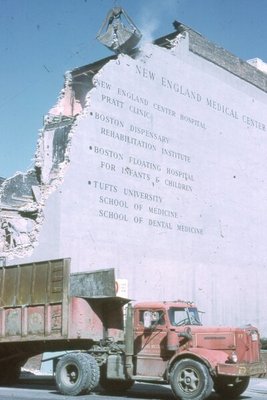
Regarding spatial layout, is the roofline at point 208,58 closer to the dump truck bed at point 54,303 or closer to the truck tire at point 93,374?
the dump truck bed at point 54,303

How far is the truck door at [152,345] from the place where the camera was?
40.3ft

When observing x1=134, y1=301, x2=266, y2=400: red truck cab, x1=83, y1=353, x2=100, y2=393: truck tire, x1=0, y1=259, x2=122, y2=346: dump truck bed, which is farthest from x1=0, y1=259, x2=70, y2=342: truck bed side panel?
x1=134, y1=301, x2=266, y2=400: red truck cab

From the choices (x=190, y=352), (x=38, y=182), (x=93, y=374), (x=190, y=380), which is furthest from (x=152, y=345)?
(x=38, y=182)

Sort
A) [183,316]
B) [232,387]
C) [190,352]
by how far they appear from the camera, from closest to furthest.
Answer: [190,352], [232,387], [183,316]

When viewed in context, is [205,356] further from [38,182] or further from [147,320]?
[38,182]

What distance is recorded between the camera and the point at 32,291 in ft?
Answer: 45.6

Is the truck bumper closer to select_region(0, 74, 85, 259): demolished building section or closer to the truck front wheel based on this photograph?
the truck front wheel

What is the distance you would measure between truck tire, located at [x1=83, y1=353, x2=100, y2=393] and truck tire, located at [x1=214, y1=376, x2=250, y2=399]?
8.27 ft

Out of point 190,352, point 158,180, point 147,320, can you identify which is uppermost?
point 158,180

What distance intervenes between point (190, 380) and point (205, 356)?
1.79 ft

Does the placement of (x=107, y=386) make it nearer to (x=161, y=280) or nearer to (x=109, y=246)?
(x=109, y=246)

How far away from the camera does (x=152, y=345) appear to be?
1248 cm

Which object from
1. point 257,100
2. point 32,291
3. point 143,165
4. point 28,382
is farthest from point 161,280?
point 257,100

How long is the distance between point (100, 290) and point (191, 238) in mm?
10524
